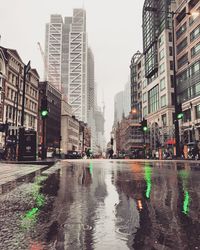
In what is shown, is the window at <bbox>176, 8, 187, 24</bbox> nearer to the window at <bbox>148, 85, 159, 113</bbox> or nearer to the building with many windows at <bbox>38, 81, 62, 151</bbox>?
the window at <bbox>148, 85, 159, 113</bbox>

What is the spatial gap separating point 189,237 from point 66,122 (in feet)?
395

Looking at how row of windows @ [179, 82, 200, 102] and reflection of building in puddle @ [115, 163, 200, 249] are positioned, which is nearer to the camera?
reflection of building in puddle @ [115, 163, 200, 249]

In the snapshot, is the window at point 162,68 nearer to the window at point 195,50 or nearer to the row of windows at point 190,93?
the row of windows at point 190,93

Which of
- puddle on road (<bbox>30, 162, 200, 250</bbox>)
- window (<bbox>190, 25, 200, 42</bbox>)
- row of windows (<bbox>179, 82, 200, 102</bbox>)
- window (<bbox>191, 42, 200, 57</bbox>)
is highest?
window (<bbox>190, 25, 200, 42</bbox>)

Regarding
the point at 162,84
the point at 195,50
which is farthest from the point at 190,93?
the point at 162,84

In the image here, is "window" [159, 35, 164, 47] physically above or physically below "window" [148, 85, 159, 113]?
above

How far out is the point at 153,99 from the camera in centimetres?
7075

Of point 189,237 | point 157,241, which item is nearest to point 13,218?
point 157,241

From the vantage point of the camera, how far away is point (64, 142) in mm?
119000

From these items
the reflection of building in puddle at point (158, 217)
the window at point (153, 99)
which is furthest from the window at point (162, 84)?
the reflection of building in puddle at point (158, 217)

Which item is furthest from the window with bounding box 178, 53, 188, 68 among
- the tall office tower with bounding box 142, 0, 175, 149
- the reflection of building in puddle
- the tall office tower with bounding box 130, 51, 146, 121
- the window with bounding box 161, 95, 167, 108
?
the reflection of building in puddle

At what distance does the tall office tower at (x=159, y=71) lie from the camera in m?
59.8

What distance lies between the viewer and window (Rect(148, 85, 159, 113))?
68088 mm

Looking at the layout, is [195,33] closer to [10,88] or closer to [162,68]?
[162,68]
